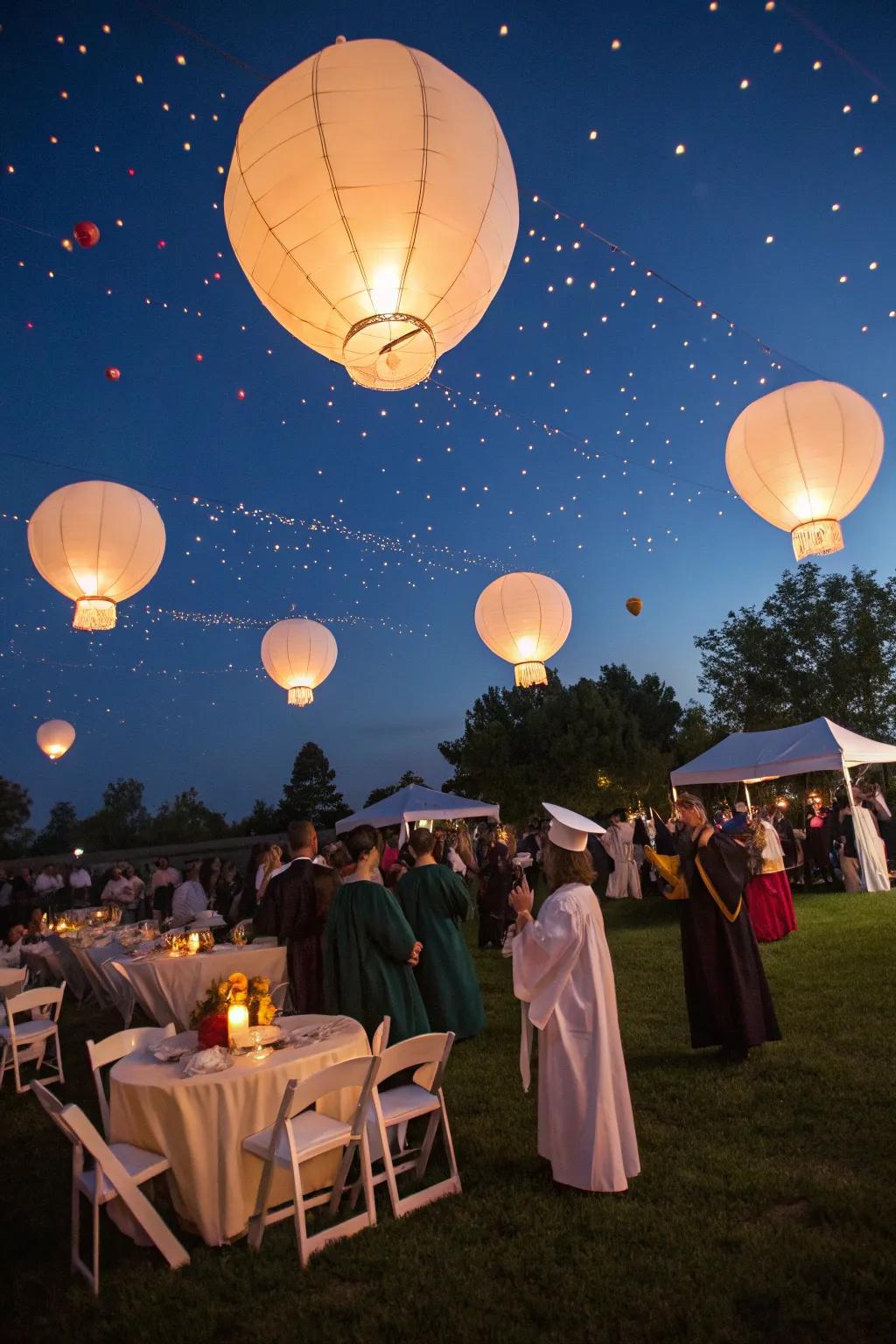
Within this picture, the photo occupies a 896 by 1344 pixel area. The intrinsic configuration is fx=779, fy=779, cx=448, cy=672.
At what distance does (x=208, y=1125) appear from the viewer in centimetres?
321

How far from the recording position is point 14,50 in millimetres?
5555

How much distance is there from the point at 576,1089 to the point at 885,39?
24.7ft

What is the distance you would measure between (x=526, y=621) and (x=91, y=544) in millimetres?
4741

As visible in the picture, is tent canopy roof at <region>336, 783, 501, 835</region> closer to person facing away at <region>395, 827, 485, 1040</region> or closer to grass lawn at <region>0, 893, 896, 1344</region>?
person facing away at <region>395, 827, 485, 1040</region>

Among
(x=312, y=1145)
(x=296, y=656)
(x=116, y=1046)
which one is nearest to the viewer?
(x=312, y=1145)

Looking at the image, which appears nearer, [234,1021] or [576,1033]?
[576,1033]

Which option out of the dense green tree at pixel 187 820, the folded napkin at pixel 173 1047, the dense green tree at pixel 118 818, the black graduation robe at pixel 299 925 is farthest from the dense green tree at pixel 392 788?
the folded napkin at pixel 173 1047

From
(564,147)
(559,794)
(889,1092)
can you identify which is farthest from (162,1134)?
(559,794)

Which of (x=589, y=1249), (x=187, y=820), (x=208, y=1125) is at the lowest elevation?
(x=589, y=1249)

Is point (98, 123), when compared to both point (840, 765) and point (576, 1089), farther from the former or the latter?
point (840, 765)

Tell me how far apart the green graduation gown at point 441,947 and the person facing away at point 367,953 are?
1.16m

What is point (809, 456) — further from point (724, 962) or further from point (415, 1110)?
point (415, 1110)

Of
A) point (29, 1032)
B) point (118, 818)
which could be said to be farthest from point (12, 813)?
point (29, 1032)

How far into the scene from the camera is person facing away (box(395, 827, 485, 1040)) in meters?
6.00
